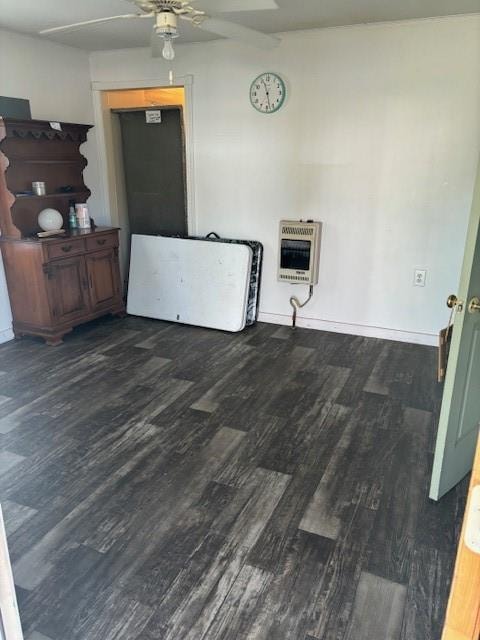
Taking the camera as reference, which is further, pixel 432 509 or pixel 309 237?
pixel 309 237

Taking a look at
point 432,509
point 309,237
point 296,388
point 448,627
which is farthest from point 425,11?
point 448,627

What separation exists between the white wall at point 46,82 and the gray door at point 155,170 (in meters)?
0.40

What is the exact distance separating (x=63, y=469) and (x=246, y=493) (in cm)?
93

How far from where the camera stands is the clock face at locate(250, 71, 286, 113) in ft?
12.5

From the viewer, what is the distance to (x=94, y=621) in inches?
62.9

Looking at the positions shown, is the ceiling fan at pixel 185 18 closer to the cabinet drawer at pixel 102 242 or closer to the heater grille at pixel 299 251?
the heater grille at pixel 299 251

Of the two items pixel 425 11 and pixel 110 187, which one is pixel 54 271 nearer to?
pixel 110 187

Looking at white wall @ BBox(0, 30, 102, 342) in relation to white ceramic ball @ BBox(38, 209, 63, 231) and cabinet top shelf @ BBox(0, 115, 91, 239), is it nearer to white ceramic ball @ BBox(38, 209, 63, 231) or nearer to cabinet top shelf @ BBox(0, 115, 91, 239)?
cabinet top shelf @ BBox(0, 115, 91, 239)

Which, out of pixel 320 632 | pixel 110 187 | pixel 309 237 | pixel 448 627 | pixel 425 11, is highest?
pixel 425 11

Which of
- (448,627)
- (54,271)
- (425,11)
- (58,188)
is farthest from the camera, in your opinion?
(58,188)

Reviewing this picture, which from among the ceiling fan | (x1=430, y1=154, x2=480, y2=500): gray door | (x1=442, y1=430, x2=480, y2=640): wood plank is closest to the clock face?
the ceiling fan

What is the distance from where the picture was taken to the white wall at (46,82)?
3.73 metres

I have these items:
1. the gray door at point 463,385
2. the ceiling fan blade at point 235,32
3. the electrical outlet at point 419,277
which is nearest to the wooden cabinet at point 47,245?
the ceiling fan blade at point 235,32

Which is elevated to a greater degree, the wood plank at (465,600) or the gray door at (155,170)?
the gray door at (155,170)
